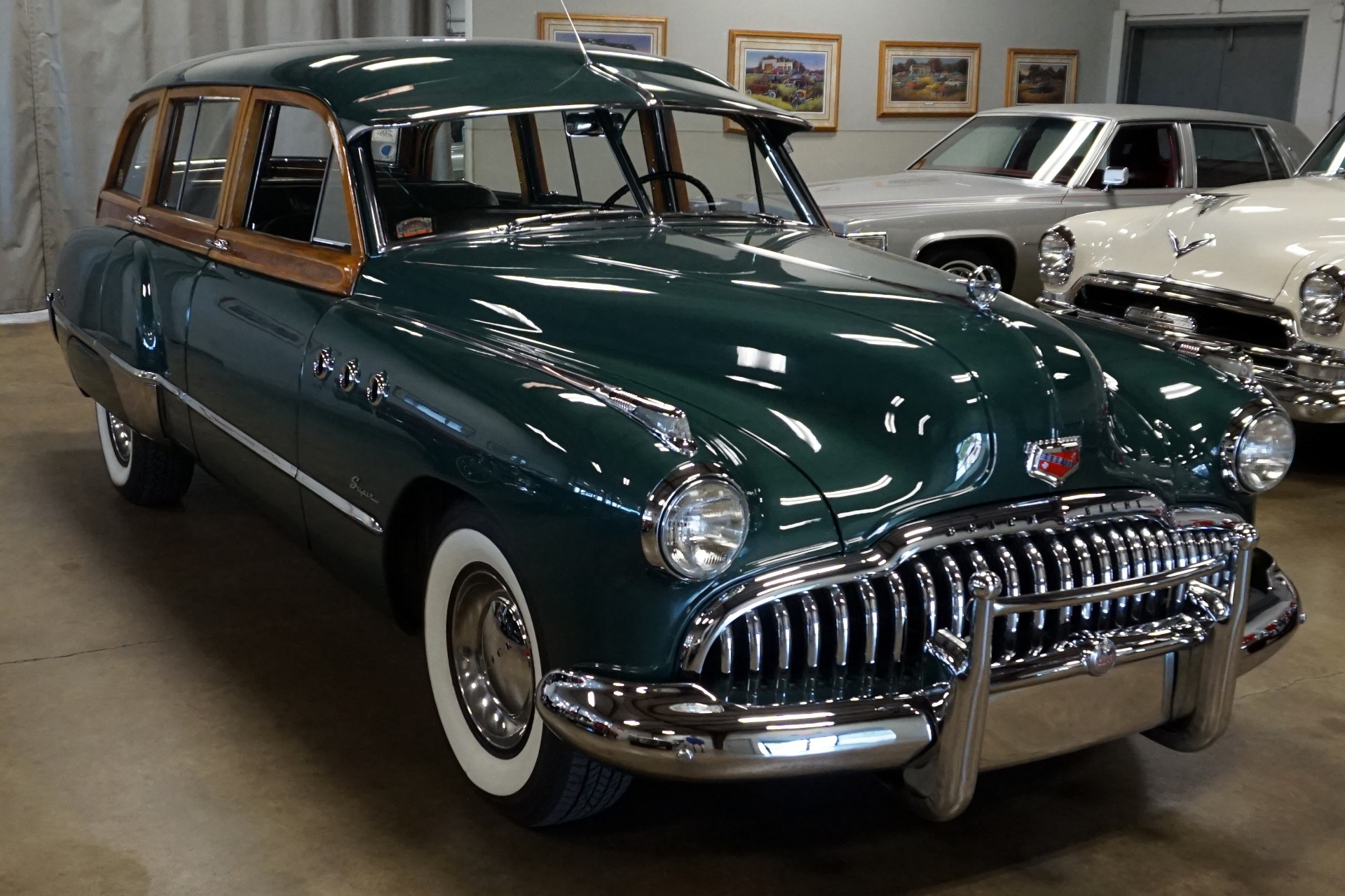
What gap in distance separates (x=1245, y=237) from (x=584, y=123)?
304 cm

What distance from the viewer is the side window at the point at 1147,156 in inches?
299

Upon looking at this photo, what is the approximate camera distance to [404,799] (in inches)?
110

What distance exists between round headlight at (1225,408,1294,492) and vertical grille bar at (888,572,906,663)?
1022 millimetres

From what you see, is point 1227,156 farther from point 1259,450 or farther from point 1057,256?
point 1259,450

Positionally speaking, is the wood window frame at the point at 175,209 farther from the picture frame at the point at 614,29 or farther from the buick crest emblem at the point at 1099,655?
the picture frame at the point at 614,29

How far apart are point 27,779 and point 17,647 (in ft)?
2.58

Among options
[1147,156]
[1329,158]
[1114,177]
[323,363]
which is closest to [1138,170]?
[1147,156]

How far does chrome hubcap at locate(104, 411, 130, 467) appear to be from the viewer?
471 cm

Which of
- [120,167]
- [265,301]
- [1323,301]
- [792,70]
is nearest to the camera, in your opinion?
[265,301]

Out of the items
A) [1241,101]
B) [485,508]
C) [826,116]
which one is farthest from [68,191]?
[1241,101]

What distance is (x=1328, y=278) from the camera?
16.0 ft

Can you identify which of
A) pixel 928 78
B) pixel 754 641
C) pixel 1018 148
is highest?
pixel 928 78

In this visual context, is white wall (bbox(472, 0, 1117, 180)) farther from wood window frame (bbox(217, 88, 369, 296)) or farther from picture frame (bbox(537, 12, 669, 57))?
wood window frame (bbox(217, 88, 369, 296))

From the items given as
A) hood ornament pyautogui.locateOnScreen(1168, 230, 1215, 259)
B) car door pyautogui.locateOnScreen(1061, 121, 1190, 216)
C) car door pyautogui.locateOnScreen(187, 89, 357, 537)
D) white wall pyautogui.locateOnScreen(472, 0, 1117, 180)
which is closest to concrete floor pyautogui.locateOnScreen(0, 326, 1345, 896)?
car door pyautogui.locateOnScreen(187, 89, 357, 537)
